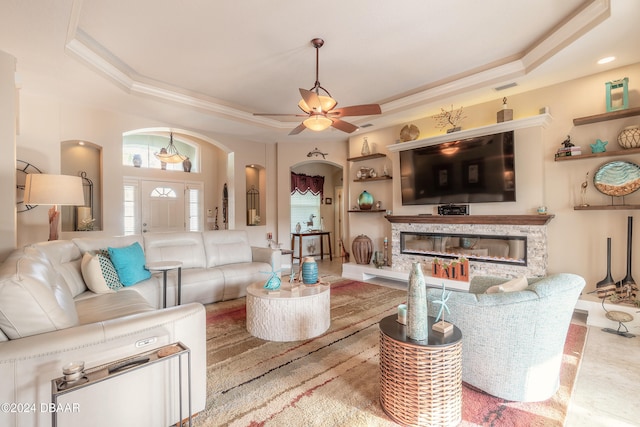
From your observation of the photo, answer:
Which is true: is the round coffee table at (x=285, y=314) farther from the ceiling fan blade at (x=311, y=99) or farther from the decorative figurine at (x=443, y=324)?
the ceiling fan blade at (x=311, y=99)

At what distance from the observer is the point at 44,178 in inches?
116

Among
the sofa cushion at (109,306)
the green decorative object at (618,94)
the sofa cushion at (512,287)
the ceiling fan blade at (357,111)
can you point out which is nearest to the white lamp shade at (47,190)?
the sofa cushion at (109,306)

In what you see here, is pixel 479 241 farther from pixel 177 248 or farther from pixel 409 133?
pixel 177 248

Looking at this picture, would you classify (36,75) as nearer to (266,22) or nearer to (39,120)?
(39,120)

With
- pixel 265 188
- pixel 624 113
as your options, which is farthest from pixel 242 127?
pixel 624 113

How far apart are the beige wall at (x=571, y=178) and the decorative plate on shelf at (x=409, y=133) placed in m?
1.08

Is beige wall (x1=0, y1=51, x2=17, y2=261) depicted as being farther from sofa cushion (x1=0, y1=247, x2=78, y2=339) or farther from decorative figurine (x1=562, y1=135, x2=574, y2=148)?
decorative figurine (x1=562, y1=135, x2=574, y2=148)

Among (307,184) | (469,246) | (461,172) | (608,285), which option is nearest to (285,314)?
(469,246)

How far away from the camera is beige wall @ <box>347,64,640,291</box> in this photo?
3.26 m

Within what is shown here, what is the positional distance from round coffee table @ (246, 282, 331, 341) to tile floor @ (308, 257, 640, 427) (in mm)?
1833

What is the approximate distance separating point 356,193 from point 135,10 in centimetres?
434

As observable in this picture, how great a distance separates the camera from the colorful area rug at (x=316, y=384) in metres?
1.69

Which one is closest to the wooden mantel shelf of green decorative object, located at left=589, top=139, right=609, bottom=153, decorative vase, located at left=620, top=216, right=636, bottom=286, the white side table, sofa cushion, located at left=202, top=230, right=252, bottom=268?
decorative vase, located at left=620, top=216, right=636, bottom=286

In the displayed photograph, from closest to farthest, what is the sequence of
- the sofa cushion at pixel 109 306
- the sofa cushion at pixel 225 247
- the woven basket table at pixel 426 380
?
the woven basket table at pixel 426 380
the sofa cushion at pixel 109 306
the sofa cushion at pixel 225 247
